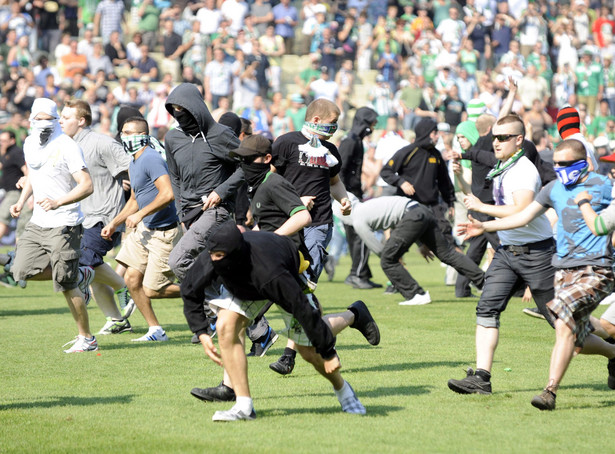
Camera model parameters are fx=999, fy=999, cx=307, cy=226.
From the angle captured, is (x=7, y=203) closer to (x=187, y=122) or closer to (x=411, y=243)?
(x=411, y=243)

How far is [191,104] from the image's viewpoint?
880cm

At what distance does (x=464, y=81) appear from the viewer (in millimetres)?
26984

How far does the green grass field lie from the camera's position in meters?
6.10

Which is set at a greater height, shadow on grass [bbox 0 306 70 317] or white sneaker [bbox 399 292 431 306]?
shadow on grass [bbox 0 306 70 317]

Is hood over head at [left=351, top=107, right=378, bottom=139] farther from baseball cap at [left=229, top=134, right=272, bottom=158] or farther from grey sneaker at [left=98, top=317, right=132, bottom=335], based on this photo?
baseball cap at [left=229, top=134, right=272, bottom=158]

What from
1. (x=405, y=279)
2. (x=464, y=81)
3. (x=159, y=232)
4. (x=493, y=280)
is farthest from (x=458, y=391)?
(x=464, y=81)

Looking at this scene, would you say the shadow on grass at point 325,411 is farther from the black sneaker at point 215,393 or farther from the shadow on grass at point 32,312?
the shadow on grass at point 32,312

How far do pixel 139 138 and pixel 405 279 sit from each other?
4956mm

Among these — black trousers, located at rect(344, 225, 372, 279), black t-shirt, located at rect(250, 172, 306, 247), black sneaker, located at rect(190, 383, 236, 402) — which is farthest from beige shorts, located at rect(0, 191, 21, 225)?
black sneaker, located at rect(190, 383, 236, 402)

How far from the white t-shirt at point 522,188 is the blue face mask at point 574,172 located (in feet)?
1.73

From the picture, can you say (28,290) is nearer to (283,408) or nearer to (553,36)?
(283,408)

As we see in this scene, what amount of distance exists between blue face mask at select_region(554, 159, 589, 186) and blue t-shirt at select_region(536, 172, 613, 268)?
6 cm

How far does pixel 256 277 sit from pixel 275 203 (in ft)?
5.47

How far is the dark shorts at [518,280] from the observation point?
7.55m
